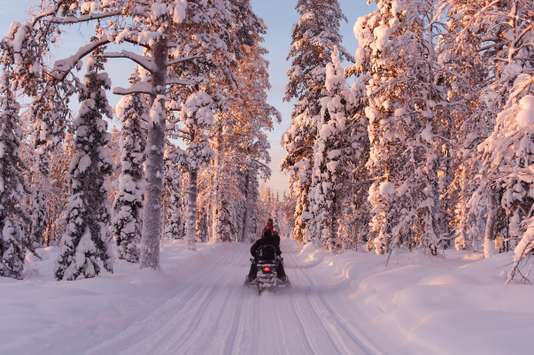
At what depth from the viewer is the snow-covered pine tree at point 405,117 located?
602 inches

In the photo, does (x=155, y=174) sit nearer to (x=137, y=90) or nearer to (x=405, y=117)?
(x=137, y=90)

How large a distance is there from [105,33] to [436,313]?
41.7 ft

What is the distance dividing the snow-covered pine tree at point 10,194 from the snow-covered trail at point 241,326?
823cm

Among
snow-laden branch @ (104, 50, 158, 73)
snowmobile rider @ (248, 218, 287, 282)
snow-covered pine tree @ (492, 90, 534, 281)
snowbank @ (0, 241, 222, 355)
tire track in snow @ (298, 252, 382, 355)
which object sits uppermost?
snow-laden branch @ (104, 50, 158, 73)

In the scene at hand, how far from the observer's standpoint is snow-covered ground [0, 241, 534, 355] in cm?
653

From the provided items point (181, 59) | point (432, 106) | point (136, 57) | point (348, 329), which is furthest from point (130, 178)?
point (348, 329)

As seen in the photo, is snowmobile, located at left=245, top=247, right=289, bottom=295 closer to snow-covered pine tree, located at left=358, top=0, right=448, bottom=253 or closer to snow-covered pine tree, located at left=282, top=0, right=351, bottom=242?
snow-covered pine tree, located at left=358, top=0, right=448, bottom=253

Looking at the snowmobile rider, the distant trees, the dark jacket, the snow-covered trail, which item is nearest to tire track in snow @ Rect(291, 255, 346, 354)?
the snow-covered trail

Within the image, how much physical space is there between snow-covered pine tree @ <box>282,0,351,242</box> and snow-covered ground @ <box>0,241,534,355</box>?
54.0 ft

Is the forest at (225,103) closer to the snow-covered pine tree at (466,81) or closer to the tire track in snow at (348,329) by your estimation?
the snow-covered pine tree at (466,81)

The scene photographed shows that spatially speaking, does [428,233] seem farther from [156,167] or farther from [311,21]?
[311,21]

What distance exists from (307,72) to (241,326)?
22767 millimetres

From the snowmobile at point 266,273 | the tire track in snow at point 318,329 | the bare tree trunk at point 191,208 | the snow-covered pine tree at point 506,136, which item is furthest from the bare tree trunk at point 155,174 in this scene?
the bare tree trunk at point 191,208

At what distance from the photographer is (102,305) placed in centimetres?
874
